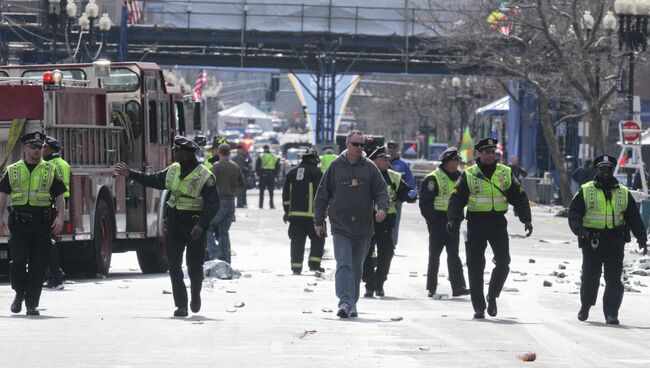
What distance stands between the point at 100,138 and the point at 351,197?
21.8 feet

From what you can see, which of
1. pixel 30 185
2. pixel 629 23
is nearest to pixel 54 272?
pixel 30 185

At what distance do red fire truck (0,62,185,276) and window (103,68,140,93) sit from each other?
14 mm

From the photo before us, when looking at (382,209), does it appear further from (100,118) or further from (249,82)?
(249,82)

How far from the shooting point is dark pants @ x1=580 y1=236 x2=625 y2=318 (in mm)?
15352

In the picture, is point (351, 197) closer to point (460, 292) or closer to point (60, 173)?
point (460, 292)

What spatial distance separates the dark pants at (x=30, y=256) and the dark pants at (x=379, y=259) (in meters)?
4.06

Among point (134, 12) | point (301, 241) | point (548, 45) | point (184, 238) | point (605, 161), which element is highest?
point (134, 12)

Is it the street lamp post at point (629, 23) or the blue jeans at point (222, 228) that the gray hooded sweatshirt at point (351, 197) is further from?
the street lamp post at point (629, 23)

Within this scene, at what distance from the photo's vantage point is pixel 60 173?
1705cm

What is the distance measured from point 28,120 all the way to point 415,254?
10338 millimetres

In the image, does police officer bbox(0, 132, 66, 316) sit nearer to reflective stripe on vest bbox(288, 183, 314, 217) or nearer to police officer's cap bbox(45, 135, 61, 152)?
police officer's cap bbox(45, 135, 61, 152)

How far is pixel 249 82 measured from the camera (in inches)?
→ 7805

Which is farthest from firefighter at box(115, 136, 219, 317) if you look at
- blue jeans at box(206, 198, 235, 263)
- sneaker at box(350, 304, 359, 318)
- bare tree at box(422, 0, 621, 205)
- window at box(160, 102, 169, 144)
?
bare tree at box(422, 0, 621, 205)

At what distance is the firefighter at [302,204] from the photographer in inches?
868
